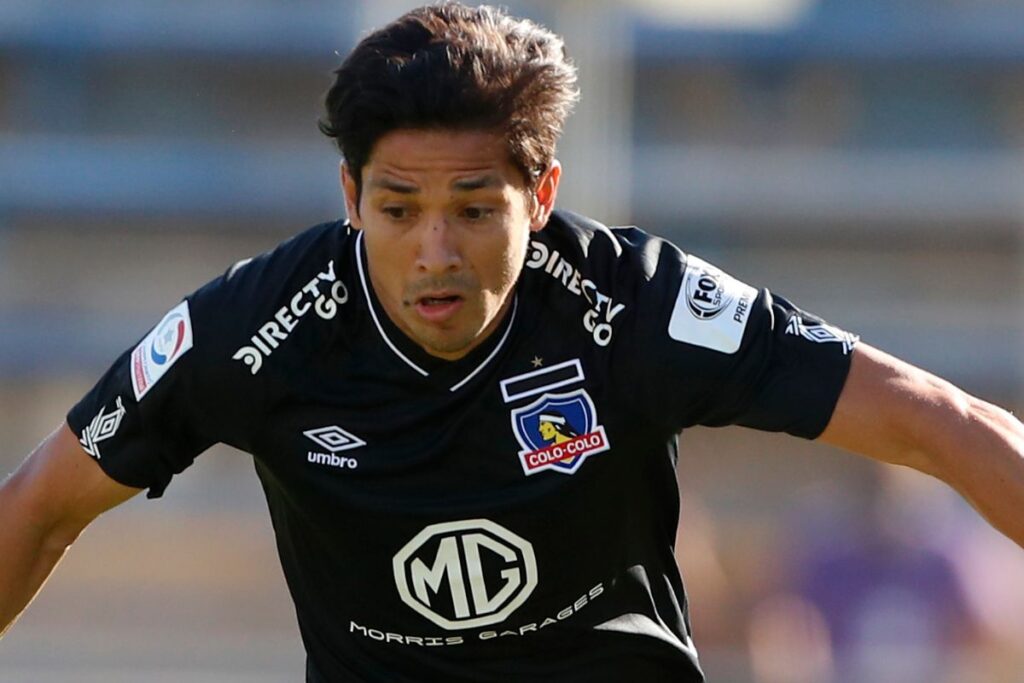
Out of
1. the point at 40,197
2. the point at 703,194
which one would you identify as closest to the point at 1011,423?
the point at 703,194

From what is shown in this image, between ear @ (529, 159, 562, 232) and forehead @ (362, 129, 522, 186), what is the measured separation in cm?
15

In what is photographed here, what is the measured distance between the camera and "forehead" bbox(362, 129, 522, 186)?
11.3 ft

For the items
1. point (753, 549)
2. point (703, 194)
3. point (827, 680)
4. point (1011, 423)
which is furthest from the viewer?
point (703, 194)

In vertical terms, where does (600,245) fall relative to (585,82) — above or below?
above

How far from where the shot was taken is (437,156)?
344 centimetres

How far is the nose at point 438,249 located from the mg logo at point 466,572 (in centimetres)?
52

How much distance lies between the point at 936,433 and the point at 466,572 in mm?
922

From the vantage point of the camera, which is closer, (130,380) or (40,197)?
(130,380)

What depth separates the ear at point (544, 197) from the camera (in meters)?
3.67

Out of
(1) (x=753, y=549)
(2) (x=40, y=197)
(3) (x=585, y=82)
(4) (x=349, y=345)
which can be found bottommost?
(1) (x=753, y=549)

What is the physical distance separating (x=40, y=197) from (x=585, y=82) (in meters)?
3.32

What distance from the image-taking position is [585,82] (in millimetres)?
9859

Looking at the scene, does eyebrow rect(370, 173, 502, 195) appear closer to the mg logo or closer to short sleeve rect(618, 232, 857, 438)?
short sleeve rect(618, 232, 857, 438)

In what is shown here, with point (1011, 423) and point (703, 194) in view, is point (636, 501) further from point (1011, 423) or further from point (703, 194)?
point (703, 194)
